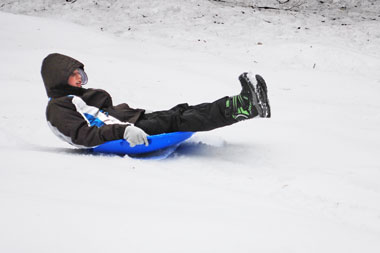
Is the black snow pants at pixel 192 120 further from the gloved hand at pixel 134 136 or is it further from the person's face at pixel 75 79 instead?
the person's face at pixel 75 79

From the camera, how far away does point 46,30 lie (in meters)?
6.62

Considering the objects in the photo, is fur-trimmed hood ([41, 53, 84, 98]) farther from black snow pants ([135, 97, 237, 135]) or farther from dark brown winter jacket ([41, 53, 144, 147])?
black snow pants ([135, 97, 237, 135])

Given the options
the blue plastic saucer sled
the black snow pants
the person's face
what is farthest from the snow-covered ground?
the person's face

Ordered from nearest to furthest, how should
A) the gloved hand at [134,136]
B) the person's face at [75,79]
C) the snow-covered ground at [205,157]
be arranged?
the snow-covered ground at [205,157] < the gloved hand at [134,136] < the person's face at [75,79]

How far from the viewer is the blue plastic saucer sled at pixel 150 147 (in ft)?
8.04

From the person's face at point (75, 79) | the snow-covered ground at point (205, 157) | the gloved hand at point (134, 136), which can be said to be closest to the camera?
the snow-covered ground at point (205, 157)

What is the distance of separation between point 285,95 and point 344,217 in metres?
2.80

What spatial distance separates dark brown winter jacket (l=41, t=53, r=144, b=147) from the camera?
8.00ft

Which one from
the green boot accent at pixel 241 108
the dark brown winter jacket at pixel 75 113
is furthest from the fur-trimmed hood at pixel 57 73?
the green boot accent at pixel 241 108

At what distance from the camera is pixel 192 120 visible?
2502 mm

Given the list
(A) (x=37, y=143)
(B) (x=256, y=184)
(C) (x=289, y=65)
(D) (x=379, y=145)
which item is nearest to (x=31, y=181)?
(B) (x=256, y=184)

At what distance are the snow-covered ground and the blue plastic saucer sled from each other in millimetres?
110

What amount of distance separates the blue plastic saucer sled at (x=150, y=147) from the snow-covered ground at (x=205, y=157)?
0.11m

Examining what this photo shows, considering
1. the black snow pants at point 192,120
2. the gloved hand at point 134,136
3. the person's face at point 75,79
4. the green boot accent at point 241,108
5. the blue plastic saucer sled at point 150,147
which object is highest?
Result: the person's face at point 75,79
